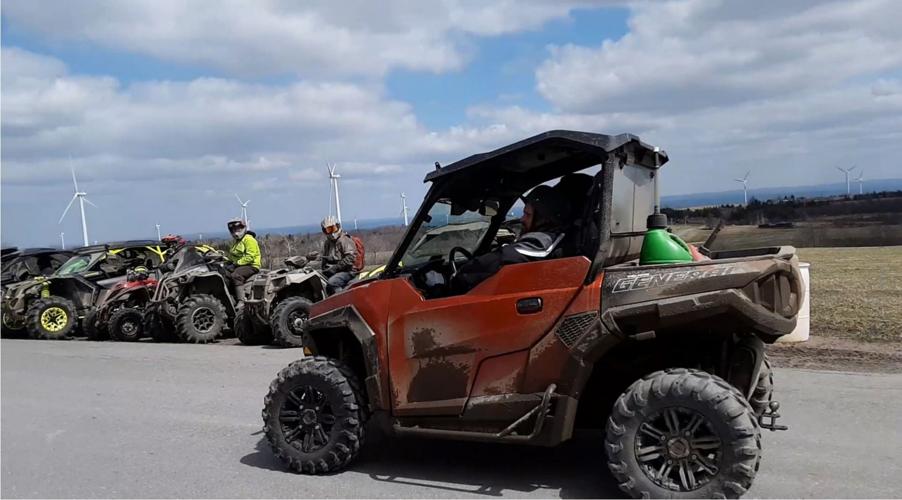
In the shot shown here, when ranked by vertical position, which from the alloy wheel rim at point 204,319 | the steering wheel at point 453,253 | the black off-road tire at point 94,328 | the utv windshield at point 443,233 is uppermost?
the utv windshield at point 443,233

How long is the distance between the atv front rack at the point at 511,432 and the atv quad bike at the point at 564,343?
12 millimetres

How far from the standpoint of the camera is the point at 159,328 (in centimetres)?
1330

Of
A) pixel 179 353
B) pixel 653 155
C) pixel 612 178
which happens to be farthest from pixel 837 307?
pixel 179 353

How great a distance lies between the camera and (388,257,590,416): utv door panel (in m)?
4.44

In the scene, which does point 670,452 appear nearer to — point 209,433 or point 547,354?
point 547,354

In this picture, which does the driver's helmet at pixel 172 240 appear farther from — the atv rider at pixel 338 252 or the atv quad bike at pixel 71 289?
the atv rider at pixel 338 252

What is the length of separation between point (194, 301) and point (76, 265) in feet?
16.2

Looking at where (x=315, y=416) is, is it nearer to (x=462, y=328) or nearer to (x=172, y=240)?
(x=462, y=328)

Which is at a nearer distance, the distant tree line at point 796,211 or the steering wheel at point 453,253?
the steering wheel at point 453,253

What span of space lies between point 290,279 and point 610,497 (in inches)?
316

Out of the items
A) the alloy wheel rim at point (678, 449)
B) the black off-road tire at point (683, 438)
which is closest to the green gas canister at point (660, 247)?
the black off-road tire at point (683, 438)

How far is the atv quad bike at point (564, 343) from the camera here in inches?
163

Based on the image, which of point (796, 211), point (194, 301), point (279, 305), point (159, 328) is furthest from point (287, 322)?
point (796, 211)

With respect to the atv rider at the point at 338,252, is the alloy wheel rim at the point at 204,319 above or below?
below
